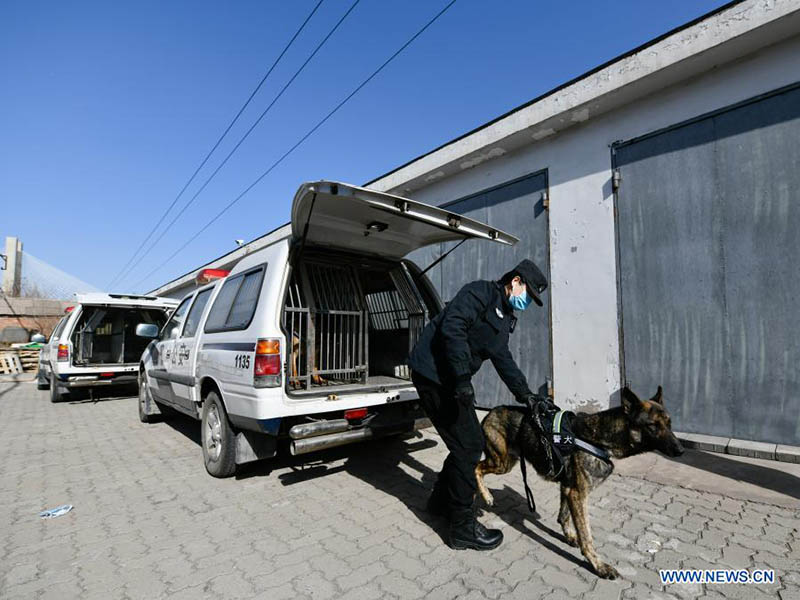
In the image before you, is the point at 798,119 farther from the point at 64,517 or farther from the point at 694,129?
the point at 64,517

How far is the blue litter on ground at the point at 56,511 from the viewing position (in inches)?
133

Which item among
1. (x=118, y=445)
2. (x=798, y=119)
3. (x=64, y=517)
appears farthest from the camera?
(x=118, y=445)

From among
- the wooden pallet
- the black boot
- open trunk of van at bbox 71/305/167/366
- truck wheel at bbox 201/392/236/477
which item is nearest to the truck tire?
open trunk of van at bbox 71/305/167/366

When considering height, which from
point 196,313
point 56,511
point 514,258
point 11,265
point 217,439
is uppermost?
point 11,265

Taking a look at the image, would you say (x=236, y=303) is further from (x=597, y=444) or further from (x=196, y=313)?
(x=597, y=444)

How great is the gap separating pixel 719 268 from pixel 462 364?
391 centimetres

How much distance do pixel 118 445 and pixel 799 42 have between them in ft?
30.5

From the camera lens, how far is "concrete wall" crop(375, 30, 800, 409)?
17.1 ft

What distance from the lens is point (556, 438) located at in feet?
8.75

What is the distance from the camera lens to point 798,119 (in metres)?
4.28

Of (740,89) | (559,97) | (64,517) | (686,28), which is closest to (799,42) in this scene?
(740,89)

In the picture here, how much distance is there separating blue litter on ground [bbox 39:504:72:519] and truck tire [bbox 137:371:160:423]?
333 centimetres

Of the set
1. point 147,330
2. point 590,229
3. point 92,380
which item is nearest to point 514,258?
point 590,229

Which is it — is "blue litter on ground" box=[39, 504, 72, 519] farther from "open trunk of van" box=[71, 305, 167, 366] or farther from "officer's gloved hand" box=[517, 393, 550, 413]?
"open trunk of van" box=[71, 305, 167, 366]
